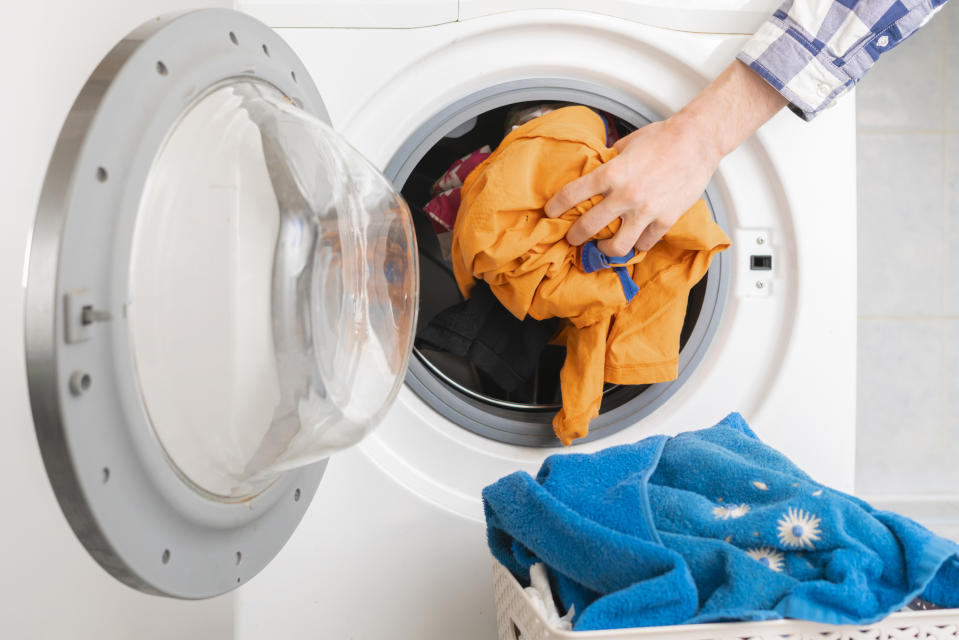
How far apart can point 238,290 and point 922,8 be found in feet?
2.52

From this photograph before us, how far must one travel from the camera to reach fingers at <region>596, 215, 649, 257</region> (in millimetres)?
779

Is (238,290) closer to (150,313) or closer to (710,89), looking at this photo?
(150,313)

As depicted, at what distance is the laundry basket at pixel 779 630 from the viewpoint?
0.55 m

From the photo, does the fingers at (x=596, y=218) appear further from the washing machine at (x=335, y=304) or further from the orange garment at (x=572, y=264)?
the washing machine at (x=335, y=304)

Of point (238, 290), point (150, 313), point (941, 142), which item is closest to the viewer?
point (150, 313)

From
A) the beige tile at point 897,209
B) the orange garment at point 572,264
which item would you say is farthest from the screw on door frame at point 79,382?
the beige tile at point 897,209

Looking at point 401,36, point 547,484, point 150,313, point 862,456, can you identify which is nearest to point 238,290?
point 150,313

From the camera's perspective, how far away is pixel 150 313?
0.44 m

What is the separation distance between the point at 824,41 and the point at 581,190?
12.8 inches

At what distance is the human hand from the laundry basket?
38cm

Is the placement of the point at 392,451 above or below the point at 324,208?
below

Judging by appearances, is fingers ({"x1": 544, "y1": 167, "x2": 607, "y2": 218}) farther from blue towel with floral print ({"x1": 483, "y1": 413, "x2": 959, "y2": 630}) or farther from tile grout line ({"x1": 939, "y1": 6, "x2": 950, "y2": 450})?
tile grout line ({"x1": 939, "y1": 6, "x2": 950, "y2": 450})

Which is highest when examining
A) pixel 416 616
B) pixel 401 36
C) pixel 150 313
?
pixel 401 36

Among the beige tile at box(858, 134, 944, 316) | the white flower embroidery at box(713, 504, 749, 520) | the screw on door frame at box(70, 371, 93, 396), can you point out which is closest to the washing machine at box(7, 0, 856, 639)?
the screw on door frame at box(70, 371, 93, 396)
